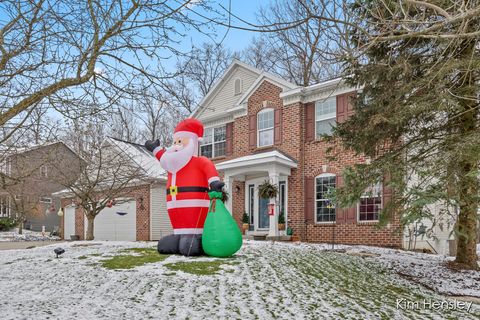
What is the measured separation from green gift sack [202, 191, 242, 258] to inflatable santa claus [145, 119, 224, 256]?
11.1 inches

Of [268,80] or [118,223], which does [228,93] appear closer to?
[268,80]

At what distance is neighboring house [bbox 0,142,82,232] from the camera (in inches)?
337

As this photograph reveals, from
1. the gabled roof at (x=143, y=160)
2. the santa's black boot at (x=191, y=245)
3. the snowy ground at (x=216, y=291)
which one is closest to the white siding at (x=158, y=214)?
the gabled roof at (x=143, y=160)

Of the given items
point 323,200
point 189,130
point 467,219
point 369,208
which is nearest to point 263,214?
point 323,200

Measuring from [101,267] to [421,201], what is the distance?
17.4 ft

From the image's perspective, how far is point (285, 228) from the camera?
15.1m

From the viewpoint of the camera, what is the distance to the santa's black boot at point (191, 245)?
7.92 meters

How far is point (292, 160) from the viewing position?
15.3 m

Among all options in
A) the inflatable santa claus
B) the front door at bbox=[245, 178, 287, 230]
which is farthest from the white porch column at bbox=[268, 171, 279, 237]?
the inflatable santa claus

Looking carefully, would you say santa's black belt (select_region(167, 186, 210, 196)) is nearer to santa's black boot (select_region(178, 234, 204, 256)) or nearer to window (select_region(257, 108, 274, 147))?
santa's black boot (select_region(178, 234, 204, 256))

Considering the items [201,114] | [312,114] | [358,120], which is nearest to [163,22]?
[358,120]

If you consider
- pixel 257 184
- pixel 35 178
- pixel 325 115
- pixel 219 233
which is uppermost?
pixel 325 115

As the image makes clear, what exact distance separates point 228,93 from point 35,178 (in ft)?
28.5

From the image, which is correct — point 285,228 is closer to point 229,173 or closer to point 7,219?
point 229,173
